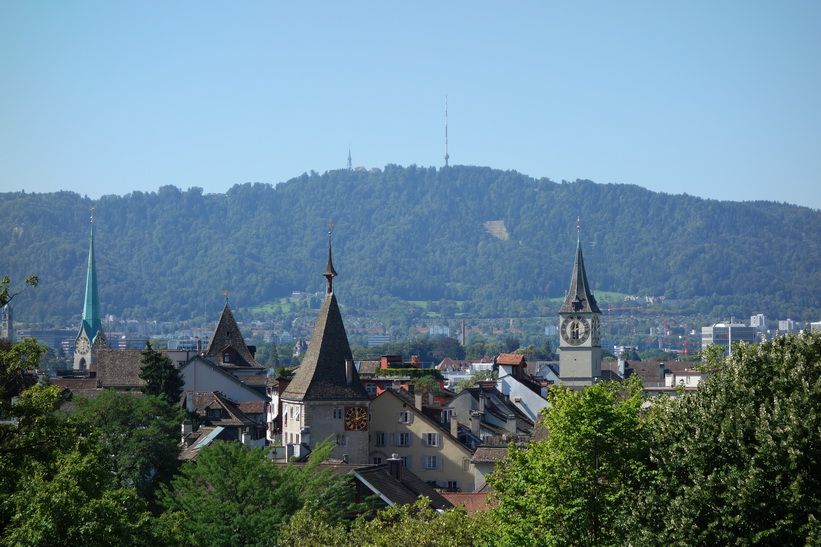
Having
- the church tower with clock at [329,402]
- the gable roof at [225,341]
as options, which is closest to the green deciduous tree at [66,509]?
the church tower with clock at [329,402]

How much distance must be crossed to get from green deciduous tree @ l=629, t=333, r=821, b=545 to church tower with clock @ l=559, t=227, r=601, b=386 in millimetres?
135699

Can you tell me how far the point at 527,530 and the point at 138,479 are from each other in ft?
81.8

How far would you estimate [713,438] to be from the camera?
97.1ft

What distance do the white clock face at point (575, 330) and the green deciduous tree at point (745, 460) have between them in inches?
5546

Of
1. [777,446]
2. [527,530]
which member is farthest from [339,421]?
[777,446]

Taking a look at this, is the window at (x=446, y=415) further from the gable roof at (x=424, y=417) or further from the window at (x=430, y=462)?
the window at (x=430, y=462)

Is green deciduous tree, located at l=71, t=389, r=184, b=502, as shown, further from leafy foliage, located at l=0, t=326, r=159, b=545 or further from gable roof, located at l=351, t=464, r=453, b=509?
leafy foliage, located at l=0, t=326, r=159, b=545

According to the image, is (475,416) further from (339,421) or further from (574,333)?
(574,333)

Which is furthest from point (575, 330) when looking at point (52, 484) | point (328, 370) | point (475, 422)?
point (52, 484)

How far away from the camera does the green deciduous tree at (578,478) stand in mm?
31594

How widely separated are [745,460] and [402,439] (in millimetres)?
43868

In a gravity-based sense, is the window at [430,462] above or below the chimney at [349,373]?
below

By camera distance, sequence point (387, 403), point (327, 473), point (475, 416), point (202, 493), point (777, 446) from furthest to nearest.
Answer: point (475, 416) < point (387, 403) < point (327, 473) < point (202, 493) < point (777, 446)

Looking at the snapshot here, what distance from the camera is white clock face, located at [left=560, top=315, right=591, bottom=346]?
6762 inches
